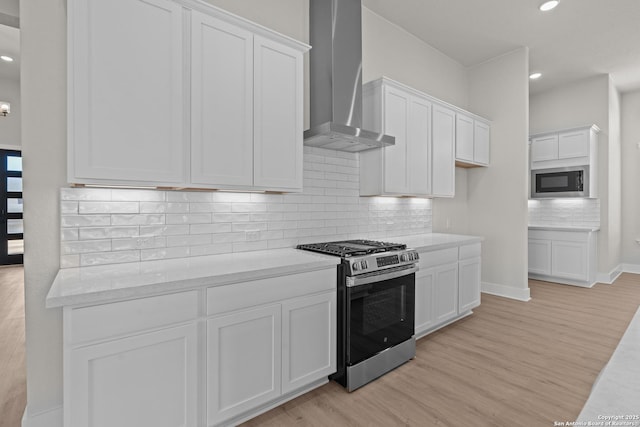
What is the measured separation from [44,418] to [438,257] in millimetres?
3186

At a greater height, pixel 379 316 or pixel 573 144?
pixel 573 144

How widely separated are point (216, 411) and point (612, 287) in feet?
20.7

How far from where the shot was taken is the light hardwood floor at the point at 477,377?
202 centimetres

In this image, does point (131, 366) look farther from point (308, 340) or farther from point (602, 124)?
point (602, 124)

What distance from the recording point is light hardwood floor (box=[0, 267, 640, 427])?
2.02m

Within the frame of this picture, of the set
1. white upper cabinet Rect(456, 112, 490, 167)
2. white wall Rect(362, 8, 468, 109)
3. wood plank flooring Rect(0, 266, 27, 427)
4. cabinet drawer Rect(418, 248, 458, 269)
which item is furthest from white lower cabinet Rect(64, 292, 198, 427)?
white upper cabinet Rect(456, 112, 490, 167)

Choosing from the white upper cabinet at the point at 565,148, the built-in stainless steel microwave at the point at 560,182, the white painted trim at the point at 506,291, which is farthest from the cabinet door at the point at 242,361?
the white upper cabinet at the point at 565,148

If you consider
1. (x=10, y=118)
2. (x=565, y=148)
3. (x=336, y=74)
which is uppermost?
(x=10, y=118)

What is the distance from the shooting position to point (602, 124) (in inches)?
215

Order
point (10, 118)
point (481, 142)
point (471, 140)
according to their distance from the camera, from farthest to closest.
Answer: point (10, 118) < point (481, 142) < point (471, 140)

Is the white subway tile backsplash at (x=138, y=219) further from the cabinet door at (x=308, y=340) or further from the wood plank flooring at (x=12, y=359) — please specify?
the wood plank flooring at (x=12, y=359)

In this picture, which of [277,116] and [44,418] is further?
[277,116]

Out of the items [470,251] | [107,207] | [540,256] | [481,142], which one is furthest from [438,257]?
[540,256]

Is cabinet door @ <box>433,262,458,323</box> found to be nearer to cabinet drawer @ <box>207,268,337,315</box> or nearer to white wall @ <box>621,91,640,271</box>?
cabinet drawer @ <box>207,268,337,315</box>
